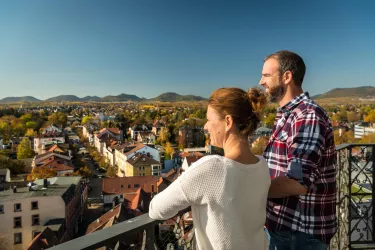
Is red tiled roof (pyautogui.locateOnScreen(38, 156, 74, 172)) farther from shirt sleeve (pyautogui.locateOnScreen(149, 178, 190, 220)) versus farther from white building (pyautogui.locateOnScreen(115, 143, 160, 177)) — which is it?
shirt sleeve (pyautogui.locateOnScreen(149, 178, 190, 220))

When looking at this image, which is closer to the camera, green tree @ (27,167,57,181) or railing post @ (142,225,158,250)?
railing post @ (142,225,158,250)

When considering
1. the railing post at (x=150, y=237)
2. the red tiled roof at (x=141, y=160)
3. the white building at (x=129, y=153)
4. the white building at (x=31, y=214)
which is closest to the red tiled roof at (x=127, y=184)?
the white building at (x=31, y=214)

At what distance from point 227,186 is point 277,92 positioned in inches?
24.6

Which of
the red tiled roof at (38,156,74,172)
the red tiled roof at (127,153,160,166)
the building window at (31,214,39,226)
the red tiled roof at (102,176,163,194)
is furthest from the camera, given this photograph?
the red tiled roof at (127,153,160,166)

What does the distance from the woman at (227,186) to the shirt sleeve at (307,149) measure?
0.15 m

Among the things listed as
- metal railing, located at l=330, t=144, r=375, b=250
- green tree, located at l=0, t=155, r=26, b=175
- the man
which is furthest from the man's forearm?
green tree, located at l=0, t=155, r=26, b=175

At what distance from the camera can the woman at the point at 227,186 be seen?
0.93 m

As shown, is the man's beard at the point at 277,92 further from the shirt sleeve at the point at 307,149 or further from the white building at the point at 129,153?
the white building at the point at 129,153

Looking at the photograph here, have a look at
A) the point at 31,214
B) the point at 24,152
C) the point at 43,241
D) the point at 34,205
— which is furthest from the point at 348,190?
the point at 24,152

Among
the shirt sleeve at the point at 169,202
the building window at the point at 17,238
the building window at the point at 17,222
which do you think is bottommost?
the building window at the point at 17,238

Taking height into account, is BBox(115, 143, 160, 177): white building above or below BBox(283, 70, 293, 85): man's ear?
below

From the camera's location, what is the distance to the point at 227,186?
36.9 inches

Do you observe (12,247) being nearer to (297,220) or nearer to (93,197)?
(93,197)

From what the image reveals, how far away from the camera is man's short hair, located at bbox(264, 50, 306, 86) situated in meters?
1.34
